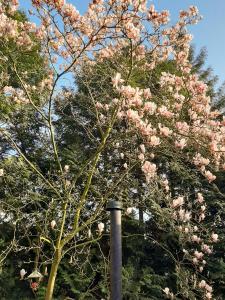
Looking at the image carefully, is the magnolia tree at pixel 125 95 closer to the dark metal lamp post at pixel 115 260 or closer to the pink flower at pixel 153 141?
the pink flower at pixel 153 141

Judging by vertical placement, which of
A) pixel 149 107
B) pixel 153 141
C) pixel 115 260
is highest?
pixel 149 107

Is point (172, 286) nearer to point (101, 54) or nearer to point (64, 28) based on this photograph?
point (101, 54)

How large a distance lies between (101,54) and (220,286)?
5.93m

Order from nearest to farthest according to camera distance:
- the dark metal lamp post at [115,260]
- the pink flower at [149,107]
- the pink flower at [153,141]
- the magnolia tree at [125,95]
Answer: the dark metal lamp post at [115,260] → the pink flower at [153,141] → the magnolia tree at [125,95] → the pink flower at [149,107]

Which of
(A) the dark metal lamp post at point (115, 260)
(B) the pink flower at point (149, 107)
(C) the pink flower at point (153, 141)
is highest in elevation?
(B) the pink flower at point (149, 107)

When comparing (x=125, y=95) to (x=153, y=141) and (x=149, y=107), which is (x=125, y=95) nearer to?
(x=149, y=107)

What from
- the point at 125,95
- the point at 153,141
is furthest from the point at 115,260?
the point at 125,95

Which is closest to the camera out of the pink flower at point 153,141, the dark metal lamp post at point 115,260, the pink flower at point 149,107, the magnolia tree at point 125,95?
the dark metal lamp post at point 115,260

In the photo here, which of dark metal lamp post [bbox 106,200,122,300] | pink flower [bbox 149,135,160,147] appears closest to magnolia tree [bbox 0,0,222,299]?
pink flower [bbox 149,135,160,147]

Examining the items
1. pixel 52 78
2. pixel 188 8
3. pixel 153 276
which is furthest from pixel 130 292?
pixel 188 8

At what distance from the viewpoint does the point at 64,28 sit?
4.19 metres

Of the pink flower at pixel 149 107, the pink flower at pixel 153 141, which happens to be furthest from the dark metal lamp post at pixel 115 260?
the pink flower at pixel 149 107

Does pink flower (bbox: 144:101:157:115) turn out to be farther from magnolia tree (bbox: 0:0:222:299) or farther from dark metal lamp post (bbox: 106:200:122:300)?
dark metal lamp post (bbox: 106:200:122:300)

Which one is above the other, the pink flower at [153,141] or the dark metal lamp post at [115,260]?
the pink flower at [153,141]
